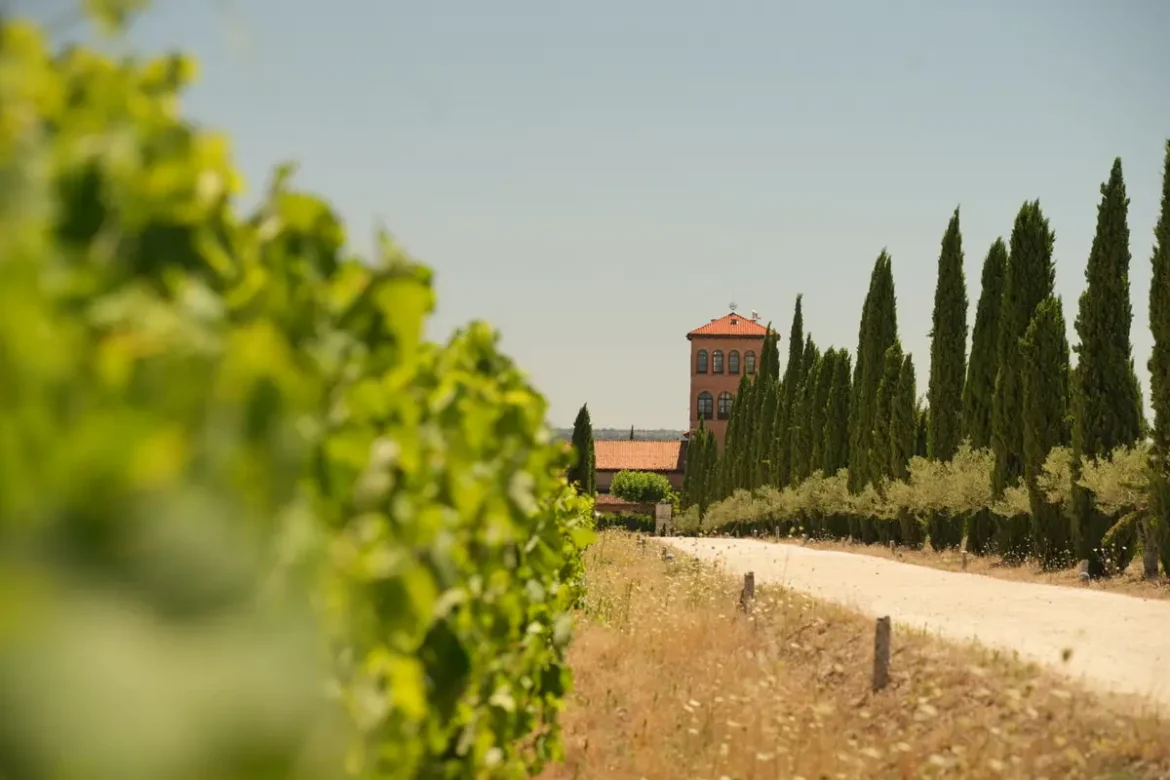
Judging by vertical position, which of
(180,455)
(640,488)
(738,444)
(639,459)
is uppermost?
(738,444)

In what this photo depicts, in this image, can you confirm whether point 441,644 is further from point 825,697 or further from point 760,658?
point 760,658

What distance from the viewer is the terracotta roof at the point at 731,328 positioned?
307 ft

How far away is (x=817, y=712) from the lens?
757 centimetres

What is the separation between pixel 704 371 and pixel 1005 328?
68.6 m

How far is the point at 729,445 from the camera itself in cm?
5706

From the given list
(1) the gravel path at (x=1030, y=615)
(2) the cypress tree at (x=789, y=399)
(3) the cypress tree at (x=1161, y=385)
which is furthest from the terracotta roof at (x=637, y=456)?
(3) the cypress tree at (x=1161, y=385)

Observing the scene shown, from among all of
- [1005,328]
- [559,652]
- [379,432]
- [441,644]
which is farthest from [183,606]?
[1005,328]

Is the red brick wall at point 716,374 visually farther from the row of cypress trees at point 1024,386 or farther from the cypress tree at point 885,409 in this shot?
the cypress tree at point 885,409

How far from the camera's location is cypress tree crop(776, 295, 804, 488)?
44781 mm

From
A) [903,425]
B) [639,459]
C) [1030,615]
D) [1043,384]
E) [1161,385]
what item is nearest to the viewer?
[1030,615]

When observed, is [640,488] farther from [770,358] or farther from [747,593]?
[747,593]

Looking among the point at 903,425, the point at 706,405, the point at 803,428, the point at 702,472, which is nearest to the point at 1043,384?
the point at 903,425

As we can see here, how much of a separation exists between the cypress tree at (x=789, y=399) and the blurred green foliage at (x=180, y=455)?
4264 cm

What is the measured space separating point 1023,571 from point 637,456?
74432 mm
